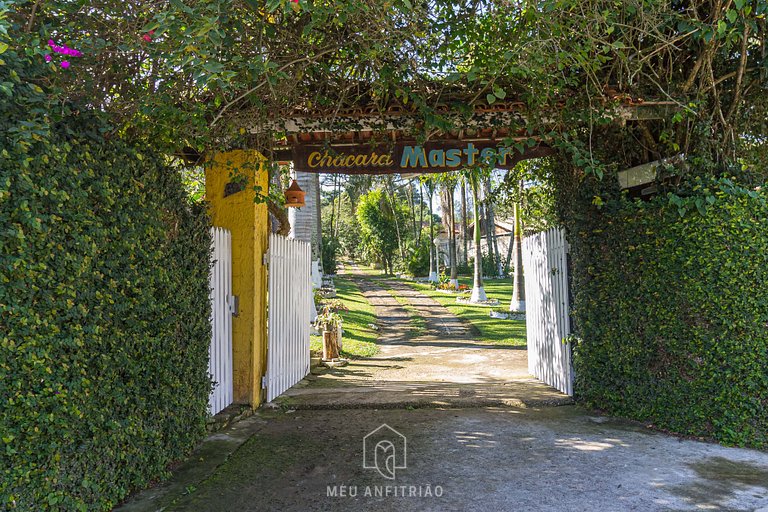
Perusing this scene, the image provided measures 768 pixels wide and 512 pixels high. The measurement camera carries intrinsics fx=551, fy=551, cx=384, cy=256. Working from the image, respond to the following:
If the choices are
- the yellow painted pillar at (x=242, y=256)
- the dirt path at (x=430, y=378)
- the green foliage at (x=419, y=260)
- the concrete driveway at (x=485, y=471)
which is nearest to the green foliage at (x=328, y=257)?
the green foliage at (x=419, y=260)

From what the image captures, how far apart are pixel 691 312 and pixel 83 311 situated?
17.7 feet

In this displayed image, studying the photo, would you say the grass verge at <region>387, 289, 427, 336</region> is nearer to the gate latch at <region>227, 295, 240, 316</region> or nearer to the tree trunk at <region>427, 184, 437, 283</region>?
the tree trunk at <region>427, 184, 437, 283</region>

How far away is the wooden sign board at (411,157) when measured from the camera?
7.17 m

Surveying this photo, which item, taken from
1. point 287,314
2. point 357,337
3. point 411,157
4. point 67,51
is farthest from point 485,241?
point 67,51

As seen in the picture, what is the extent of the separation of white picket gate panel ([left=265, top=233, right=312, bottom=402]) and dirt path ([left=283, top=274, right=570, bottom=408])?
0.31 meters

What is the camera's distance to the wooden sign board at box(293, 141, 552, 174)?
717 centimetres

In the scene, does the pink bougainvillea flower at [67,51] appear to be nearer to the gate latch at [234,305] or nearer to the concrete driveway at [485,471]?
the concrete driveway at [485,471]

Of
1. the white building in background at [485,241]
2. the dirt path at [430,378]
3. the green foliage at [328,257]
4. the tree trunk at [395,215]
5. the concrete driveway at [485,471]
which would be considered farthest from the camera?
the white building in background at [485,241]

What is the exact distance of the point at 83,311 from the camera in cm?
353

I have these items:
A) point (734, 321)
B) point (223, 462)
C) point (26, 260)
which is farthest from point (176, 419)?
point (734, 321)

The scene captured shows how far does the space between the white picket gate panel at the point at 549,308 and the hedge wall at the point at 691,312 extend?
0.92 m

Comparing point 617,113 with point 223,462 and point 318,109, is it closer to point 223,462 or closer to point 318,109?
point 318,109

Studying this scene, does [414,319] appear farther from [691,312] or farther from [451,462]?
[451,462]

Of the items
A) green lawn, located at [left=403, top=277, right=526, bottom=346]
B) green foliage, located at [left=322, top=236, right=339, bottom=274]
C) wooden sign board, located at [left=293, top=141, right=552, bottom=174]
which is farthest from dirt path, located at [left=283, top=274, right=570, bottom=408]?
green foliage, located at [left=322, top=236, right=339, bottom=274]
